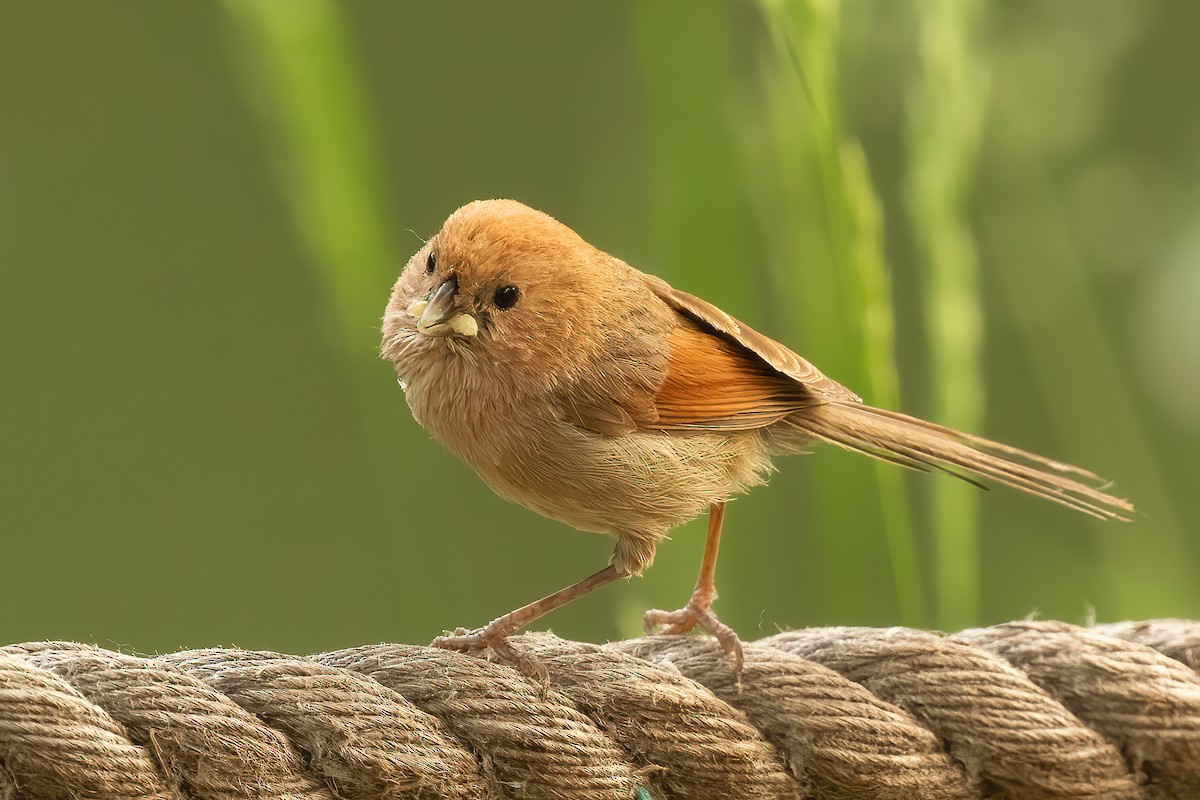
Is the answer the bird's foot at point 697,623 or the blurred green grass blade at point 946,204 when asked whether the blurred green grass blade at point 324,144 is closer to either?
the bird's foot at point 697,623

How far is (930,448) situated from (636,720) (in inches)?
28.6

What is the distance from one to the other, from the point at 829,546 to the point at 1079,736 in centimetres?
43

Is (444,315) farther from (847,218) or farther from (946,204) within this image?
(946,204)

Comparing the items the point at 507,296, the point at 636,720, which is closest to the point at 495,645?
the point at 636,720

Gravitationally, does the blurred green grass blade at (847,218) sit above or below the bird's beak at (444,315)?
above

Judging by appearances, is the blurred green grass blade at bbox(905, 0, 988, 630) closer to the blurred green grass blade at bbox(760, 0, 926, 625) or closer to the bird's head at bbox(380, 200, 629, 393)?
the blurred green grass blade at bbox(760, 0, 926, 625)

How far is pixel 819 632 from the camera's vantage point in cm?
180

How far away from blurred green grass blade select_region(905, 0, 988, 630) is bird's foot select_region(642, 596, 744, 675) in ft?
1.19

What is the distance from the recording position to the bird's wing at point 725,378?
199 centimetres

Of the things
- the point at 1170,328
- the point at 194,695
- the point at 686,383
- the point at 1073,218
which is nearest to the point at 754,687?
the point at 686,383

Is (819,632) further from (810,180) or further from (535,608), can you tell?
(810,180)

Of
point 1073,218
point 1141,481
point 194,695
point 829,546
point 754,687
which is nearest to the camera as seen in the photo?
point 194,695

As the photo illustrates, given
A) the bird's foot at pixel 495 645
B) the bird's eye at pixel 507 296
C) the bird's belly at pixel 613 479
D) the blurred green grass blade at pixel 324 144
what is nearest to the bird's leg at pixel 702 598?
the bird's belly at pixel 613 479

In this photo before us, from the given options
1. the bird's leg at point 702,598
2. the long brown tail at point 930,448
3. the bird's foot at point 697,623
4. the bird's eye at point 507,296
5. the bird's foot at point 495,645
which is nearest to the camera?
the bird's foot at point 495,645
